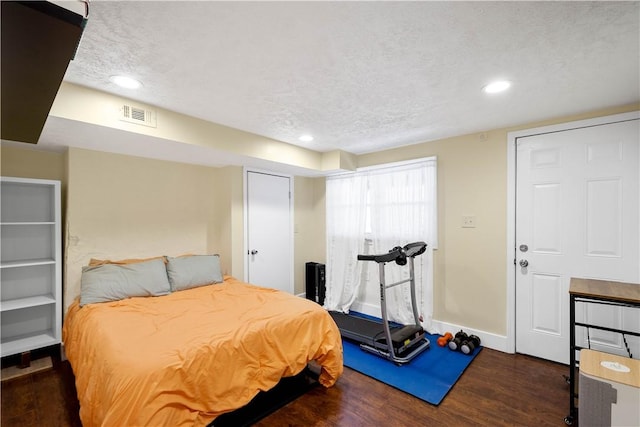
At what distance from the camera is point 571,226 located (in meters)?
2.74

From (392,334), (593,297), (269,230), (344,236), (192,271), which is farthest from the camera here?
(344,236)

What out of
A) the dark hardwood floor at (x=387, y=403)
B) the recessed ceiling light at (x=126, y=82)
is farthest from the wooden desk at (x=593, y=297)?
the recessed ceiling light at (x=126, y=82)

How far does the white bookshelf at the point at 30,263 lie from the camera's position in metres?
2.78

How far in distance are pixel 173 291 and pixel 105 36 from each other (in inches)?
95.4

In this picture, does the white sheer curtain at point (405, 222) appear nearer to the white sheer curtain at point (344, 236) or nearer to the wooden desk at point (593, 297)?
the white sheer curtain at point (344, 236)

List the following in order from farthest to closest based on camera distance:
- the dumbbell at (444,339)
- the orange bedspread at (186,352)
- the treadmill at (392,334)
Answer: the dumbbell at (444,339) → the treadmill at (392,334) → the orange bedspread at (186,352)

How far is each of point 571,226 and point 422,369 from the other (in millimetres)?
1938

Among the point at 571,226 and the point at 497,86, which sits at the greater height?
the point at 497,86

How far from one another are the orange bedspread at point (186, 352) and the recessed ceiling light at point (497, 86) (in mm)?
2209

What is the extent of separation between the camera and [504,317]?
3.10m

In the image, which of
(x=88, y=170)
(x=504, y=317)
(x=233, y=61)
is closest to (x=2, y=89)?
(x=233, y=61)

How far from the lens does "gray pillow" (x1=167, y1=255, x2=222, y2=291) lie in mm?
3188

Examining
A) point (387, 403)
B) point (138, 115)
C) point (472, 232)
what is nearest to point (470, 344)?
point (472, 232)

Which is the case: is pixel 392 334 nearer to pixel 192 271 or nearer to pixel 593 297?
pixel 593 297
